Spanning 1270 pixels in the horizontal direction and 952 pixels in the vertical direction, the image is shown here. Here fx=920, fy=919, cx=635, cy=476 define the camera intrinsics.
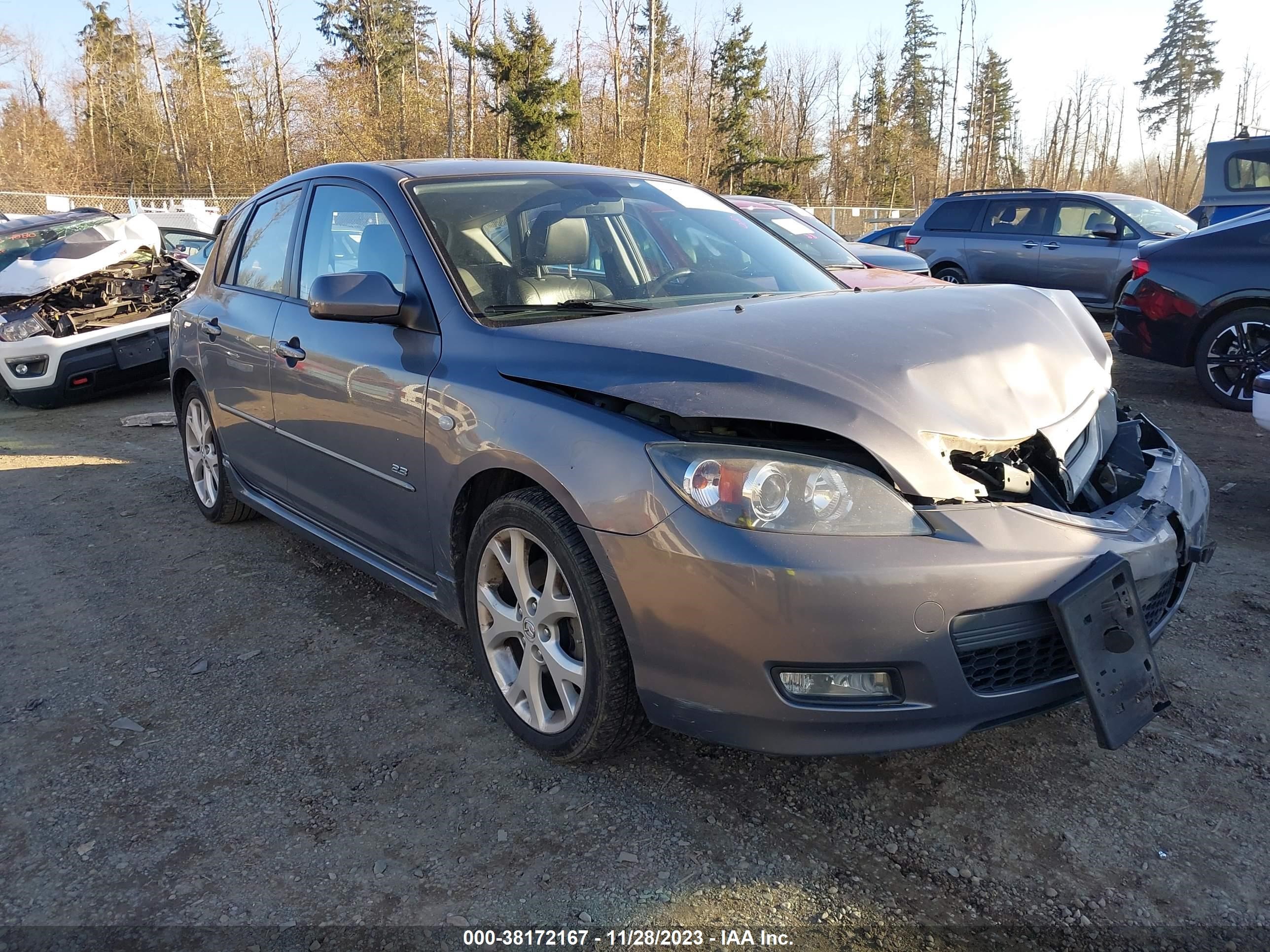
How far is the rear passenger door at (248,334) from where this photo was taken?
3.88 metres

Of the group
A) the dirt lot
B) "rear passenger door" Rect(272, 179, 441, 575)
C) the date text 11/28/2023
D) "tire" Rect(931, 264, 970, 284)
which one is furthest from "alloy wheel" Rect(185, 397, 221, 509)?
"tire" Rect(931, 264, 970, 284)

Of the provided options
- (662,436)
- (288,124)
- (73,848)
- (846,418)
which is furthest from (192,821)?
(288,124)

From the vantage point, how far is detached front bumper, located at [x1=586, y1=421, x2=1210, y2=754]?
1993 millimetres

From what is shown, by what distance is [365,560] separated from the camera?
3.38 m

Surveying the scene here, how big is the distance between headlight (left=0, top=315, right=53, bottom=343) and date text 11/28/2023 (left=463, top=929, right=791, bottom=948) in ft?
28.4

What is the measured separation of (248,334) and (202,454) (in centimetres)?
130

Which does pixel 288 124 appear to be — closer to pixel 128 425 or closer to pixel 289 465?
pixel 128 425

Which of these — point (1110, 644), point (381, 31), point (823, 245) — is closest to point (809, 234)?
point (823, 245)

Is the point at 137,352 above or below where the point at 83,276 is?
below

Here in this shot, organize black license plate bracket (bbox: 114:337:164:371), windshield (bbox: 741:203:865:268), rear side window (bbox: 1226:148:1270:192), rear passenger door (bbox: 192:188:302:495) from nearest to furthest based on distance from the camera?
rear passenger door (bbox: 192:188:302:495) → windshield (bbox: 741:203:865:268) → black license plate bracket (bbox: 114:337:164:371) → rear side window (bbox: 1226:148:1270:192)

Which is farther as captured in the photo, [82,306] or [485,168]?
[82,306]

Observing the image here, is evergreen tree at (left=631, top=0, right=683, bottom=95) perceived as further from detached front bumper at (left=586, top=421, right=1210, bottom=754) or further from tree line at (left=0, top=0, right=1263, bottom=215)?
detached front bumper at (left=586, top=421, right=1210, bottom=754)

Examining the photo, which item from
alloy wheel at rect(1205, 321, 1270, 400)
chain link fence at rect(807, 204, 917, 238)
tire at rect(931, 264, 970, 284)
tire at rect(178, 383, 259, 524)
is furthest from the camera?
chain link fence at rect(807, 204, 917, 238)

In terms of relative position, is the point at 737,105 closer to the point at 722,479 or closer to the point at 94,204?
the point at 94,204
